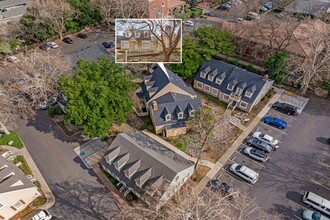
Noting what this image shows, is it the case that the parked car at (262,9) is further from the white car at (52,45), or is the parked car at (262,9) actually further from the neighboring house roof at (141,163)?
the neighboring house roof at (141,163)

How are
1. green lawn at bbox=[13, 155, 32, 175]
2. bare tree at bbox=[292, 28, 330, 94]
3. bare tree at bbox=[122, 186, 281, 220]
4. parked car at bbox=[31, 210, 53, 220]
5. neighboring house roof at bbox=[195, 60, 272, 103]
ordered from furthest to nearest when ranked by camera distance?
neighboring house roof at bbox=[195, 60, 272, 103] < bare tree at bbox=[292, 28, 330, 94] < green lawn at bbox=[13, 155, 32, 175] < parked car at bbox=[31, 210, 53, 220] < bare tree at bbox=[122, 186, 281, 220]

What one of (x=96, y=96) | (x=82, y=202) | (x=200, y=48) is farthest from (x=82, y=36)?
(x=82, y=202)

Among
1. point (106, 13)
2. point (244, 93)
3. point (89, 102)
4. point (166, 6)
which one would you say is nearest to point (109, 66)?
point (89, 102)

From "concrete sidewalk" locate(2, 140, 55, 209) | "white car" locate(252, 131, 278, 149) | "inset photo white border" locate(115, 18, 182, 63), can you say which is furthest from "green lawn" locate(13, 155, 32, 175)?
"white car" locate(252, 131, 278, 149)

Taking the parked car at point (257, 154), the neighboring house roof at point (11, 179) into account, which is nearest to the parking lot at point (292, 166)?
the parked car at point (257, 154)

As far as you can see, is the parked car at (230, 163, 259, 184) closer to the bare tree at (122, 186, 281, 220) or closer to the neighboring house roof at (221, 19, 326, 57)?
the bare tree at (122, 186, 281, 220)

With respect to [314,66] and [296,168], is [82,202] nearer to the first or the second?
[296,168]

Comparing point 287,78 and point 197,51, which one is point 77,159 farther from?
point 287,78
